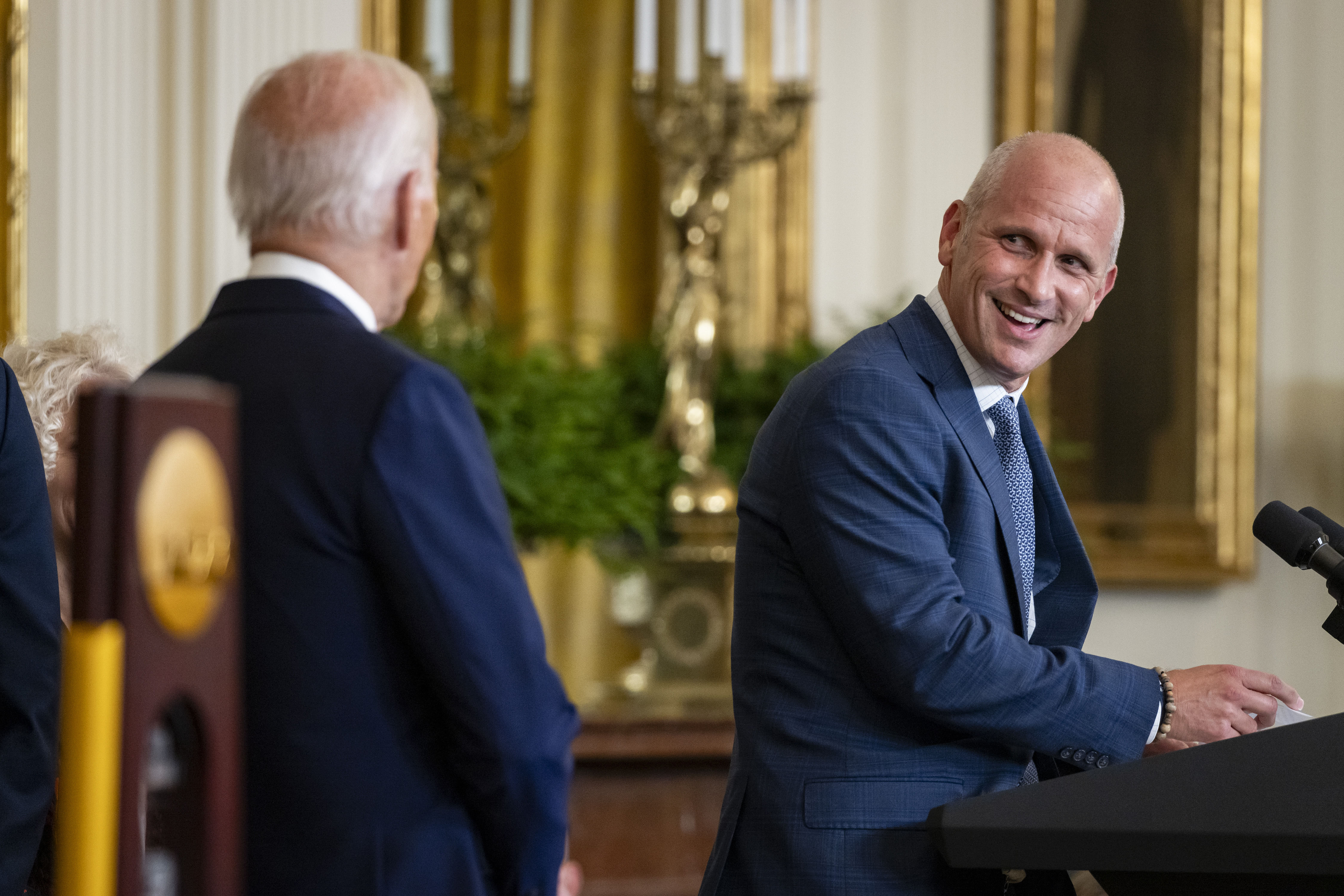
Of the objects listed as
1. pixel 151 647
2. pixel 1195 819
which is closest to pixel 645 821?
pixel 1195 819

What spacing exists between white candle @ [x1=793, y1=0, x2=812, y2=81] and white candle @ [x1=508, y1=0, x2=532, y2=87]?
3.28 ft

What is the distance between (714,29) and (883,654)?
11.9 ft

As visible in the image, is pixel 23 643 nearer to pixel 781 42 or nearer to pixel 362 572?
pixel 362 572

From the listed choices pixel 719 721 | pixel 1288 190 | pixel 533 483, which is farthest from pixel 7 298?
pixel 1288 190

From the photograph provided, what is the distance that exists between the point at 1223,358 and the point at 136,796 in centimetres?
515

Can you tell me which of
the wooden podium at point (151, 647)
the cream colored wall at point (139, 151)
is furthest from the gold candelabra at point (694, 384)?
the wooden podium at point (151, 647)

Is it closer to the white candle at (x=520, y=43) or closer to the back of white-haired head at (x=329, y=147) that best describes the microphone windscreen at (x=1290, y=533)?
the back of white-haired head at (x=329, y=147)

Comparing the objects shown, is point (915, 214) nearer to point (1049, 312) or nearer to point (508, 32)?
point (508, 32)

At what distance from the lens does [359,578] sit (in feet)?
4.91

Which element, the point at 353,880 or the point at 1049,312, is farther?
the point at 1049,312

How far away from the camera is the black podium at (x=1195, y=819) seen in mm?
1516

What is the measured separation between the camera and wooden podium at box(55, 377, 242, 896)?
85 cm

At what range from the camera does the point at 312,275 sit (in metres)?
1.56

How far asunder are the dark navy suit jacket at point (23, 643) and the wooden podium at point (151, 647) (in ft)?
3.58
